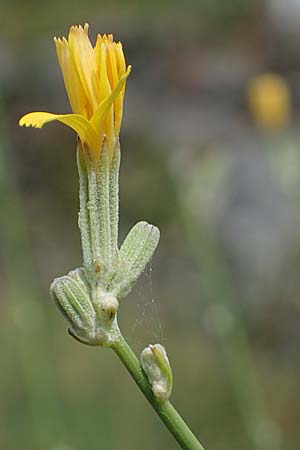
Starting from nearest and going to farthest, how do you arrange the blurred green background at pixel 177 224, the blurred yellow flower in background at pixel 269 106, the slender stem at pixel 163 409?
the slender stem at pixel 163 409 < the blurred yellow flower in background at pixel 269 106 < the blurred green background at pixel 177 224

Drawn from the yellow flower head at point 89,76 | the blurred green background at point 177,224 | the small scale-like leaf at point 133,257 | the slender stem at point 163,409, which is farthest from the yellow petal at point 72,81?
the blurred green background at point 177,224

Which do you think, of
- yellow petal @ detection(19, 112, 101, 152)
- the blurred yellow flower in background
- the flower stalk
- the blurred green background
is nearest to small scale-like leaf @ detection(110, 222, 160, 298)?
the flower stalk

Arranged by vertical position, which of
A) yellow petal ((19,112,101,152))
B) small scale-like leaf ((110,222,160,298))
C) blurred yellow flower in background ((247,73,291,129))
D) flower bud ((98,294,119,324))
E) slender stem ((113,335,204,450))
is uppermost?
blurred yellow flower in background ((247,73,291,129))

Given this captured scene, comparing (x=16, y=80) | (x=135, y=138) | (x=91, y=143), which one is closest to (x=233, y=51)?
(x=135, y=138)

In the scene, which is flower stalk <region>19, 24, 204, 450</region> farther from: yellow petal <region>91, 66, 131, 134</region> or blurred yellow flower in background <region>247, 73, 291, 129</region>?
blurred yellow flower in background <region>247, 73, 291, 129</region>

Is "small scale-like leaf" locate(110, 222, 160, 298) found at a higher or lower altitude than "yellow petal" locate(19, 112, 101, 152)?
lower

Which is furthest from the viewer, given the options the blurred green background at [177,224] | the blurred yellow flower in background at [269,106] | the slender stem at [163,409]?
the blurred green background at [177,224]

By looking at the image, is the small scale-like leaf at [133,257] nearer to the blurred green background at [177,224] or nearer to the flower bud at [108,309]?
the flower bud at [108,309]
